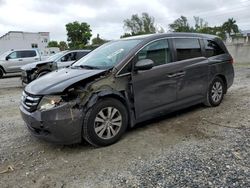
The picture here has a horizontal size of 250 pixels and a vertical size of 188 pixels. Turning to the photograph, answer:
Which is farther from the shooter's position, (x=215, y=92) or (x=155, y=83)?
(x=215, y=92)

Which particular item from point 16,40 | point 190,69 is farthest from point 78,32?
point 190,69

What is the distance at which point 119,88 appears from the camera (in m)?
4.52

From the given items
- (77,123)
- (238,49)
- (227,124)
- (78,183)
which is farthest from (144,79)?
(238,49)

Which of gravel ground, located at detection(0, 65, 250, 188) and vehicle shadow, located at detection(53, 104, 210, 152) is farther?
vehicle shadow, located at detection(53, 104, 210, 152)

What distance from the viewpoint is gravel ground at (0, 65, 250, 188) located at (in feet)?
11.0

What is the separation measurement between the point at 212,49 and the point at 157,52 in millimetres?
1833

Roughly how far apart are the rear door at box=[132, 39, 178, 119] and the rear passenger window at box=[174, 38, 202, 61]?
25 centimetres

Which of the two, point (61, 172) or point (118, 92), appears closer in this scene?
point (61, 172)

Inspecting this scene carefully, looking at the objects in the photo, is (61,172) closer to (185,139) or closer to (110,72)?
(110,72)

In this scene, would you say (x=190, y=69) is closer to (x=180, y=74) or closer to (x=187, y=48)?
(x=180, y=74)

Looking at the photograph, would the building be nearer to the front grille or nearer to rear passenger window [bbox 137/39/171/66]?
rear passenger window [bbox 137/39/171/66]

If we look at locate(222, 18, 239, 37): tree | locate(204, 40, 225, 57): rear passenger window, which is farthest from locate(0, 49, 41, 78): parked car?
locate(222, 18, 239, 37): tree

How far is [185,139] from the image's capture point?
451cm

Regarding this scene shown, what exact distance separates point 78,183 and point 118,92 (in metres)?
1.61
